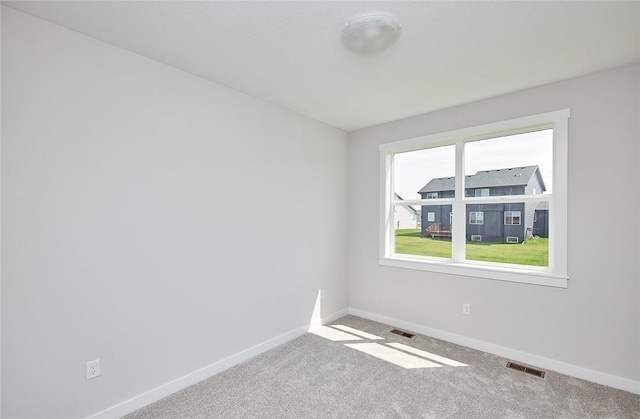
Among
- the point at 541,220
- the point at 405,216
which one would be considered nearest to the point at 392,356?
the point at 405,216

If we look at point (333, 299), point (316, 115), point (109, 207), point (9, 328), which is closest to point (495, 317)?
point (333, 299)

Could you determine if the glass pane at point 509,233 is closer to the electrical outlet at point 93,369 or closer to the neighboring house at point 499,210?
the neighboring house at point 499,210

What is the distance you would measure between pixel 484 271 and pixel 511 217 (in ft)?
1.98

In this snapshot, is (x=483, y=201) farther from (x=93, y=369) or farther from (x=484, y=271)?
(x=93, y=369)

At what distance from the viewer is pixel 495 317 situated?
2898 mm

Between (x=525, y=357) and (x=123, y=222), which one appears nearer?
(x=123, y=222)

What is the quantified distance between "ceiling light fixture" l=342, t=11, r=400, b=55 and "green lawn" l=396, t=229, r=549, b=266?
2.27 meters

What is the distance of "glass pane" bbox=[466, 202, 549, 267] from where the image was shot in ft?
9.07

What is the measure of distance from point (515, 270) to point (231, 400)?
2754mm

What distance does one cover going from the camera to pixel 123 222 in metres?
2.05

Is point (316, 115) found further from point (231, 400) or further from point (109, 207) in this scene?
point (231, 400)

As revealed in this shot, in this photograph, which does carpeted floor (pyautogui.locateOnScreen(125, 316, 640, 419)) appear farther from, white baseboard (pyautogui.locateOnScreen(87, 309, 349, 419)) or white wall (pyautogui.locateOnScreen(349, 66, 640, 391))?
white wall (pyautogui.locateOnScreen(349, 66, 640, 391))

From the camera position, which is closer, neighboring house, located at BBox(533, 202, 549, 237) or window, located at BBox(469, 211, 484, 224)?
neighboring house, located at BBox(533, 202, 549, 237)

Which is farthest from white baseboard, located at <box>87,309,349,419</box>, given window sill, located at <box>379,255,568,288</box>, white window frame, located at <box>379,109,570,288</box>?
white window frame, located at <box>379,109,570,288</box>
